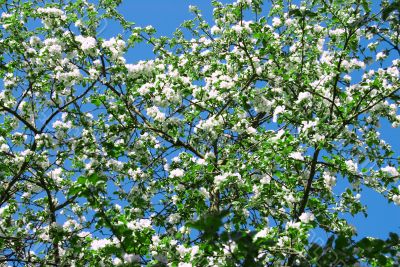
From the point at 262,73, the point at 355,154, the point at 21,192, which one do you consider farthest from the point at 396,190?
the point at 21,192

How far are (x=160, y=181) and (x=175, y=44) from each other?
3.85m

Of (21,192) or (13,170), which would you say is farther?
(21,192)

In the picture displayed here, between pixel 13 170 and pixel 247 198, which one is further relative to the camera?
pixel 13 170

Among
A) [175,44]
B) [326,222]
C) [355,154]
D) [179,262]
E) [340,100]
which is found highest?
[175,44]

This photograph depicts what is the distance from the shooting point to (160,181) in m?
9.18

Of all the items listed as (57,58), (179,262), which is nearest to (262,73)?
(57,58)

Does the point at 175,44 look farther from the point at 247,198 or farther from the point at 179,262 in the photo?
the point at 179,262

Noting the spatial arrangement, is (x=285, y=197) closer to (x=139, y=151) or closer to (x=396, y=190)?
(x=396, y=190)

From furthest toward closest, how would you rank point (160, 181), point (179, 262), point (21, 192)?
1. point (21, 192)
2. point (160, 181)
3. point (179, 262)

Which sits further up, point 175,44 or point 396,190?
point 175,44

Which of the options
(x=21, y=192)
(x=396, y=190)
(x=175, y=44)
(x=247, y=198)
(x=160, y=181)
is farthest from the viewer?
(x=175, y=44)

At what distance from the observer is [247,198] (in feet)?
28.0

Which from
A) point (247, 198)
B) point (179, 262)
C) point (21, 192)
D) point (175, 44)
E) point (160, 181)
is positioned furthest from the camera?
→ point (175, 44)

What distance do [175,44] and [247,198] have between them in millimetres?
4656
